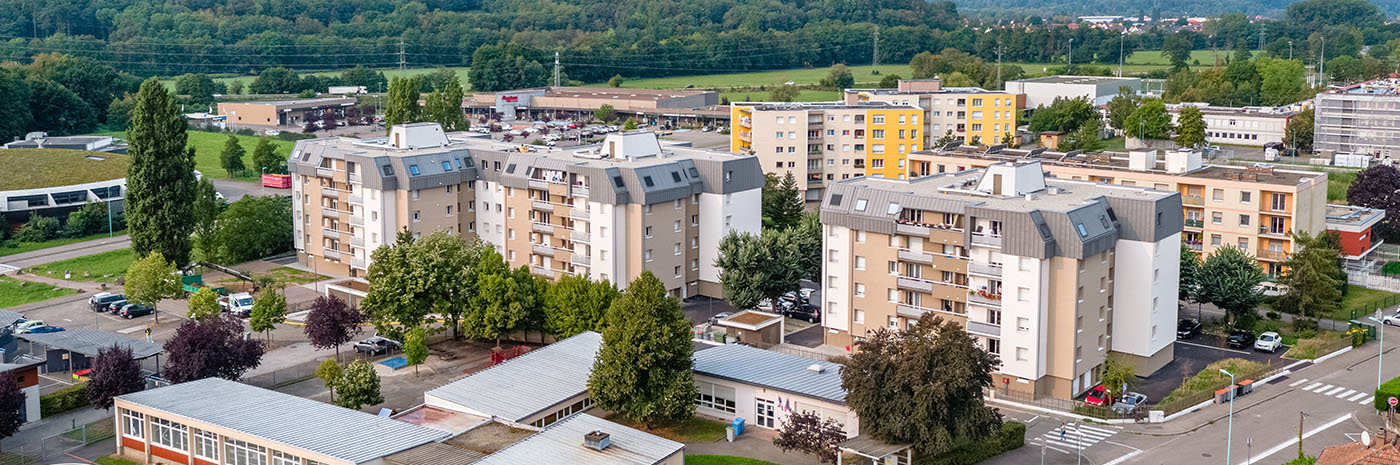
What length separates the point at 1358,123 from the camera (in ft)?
298

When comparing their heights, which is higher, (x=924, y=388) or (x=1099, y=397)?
(x=924, y=388)

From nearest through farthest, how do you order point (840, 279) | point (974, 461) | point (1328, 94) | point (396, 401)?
1. point (974, 461)
2. point (396, 401)
3. point (840, 279)
4. point (1328, 94)

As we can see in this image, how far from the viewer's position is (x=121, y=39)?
172m

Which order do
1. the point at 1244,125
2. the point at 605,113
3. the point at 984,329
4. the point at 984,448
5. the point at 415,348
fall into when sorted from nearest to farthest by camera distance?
1. the point at 984,448
2. the point at 984,329
3. the point at 415,348
4. the point at 1244,125
5. the point at 605,113

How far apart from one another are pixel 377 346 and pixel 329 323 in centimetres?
298

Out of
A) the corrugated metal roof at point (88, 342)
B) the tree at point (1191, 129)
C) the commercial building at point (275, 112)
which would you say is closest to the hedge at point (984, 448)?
the corrugated metal roof at point (88, 342)

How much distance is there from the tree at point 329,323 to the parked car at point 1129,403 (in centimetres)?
2703

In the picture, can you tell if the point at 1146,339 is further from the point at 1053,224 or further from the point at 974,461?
the point at 974,461

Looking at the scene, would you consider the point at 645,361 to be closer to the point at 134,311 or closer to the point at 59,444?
the point at 59,444

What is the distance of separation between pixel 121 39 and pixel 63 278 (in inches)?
4758

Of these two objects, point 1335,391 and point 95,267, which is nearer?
point 1335,391

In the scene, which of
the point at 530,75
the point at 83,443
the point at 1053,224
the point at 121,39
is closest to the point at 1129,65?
the point at 530,75

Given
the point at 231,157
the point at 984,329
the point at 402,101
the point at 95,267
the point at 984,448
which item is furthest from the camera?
the point at 231,157

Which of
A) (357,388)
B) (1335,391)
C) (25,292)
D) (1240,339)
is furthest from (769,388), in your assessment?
(25,292)
